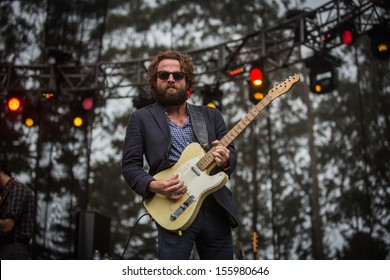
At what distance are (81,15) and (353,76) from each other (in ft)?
15.6

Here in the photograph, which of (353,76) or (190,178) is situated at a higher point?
(353,76)

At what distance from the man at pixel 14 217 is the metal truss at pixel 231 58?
4.22m

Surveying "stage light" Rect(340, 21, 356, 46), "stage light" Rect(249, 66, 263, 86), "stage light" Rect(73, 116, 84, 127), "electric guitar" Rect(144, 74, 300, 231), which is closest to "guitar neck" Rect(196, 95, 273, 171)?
"electric guitar" Rect(144, 74, 300, 231)

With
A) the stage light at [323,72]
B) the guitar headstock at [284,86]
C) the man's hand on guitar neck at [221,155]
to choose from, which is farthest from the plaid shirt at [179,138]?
the stage light at [323,72]

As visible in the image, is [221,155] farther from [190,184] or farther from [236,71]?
A: [236,71]

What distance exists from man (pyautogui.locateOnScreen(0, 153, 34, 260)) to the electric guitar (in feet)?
5.82

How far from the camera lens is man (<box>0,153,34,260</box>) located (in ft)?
11.9

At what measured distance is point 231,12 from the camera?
32.5ft

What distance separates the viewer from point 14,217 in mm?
3656

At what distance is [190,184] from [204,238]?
0.78 feet

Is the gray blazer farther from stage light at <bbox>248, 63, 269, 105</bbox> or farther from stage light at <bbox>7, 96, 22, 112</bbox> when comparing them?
stage light at <bbox>7, 96, 22, 112</bbox>

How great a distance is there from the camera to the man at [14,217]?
3.62 m

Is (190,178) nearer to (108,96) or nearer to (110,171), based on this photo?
(108,96)
